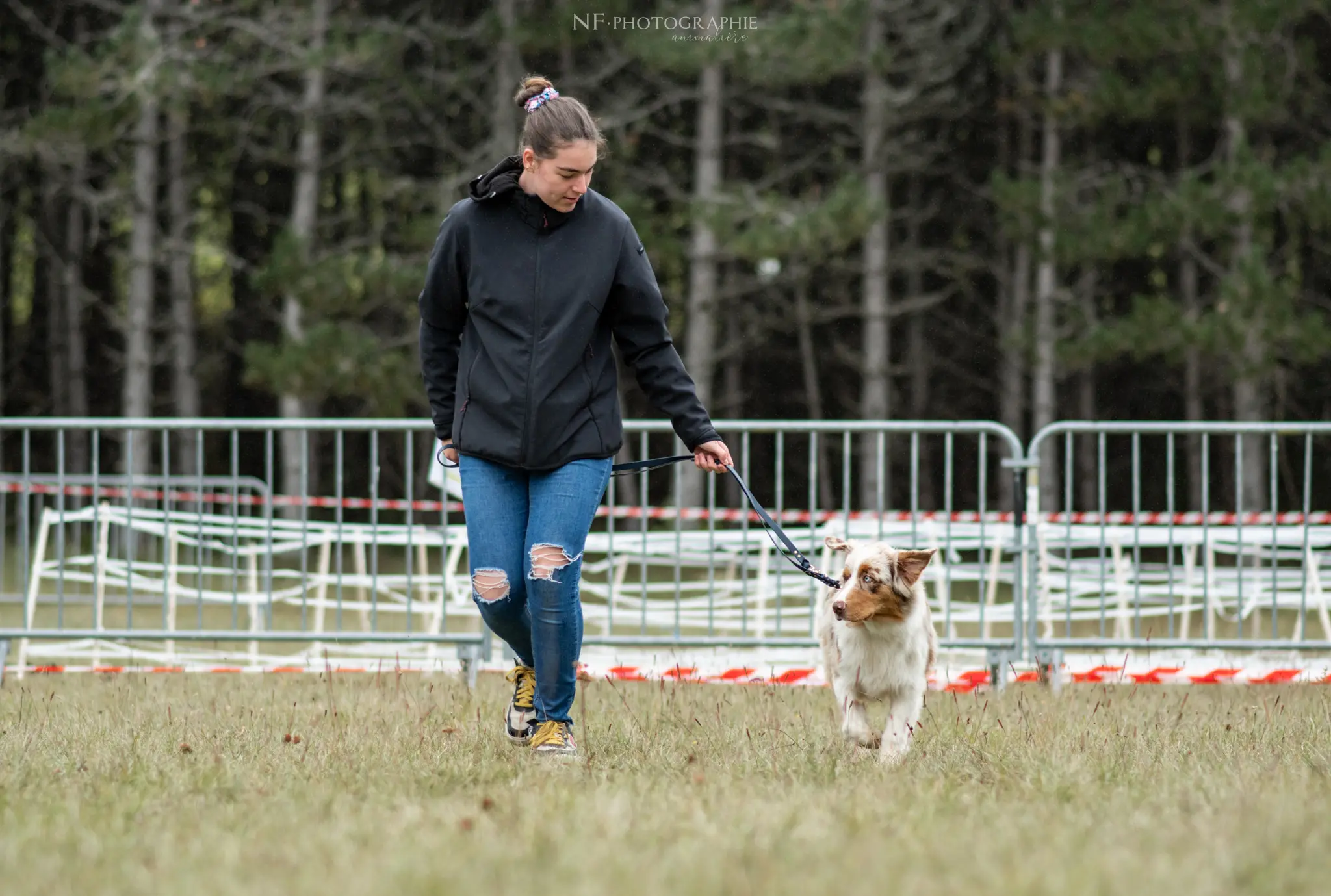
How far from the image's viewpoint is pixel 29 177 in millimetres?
27500

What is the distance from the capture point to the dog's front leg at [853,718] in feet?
18.4

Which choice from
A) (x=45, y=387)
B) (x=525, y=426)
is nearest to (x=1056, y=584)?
(x=525, y=426)

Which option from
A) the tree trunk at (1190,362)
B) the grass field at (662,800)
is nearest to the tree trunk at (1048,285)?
the tree trunk at (1190,362)

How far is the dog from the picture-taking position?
17.9 ft

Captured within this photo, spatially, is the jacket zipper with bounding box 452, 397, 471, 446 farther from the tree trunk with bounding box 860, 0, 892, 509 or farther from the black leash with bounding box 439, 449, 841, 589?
the tree trunk with bounding box 860, 0, 892, 509

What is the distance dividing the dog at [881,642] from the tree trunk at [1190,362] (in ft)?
52.2

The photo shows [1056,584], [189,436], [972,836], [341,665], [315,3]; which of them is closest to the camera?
[972,836]

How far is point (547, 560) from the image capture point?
17.4 ft

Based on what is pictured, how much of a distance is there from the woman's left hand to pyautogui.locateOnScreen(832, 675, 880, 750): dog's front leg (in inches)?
35.3

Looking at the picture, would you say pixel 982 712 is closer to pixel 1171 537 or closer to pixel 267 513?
pixel 1171 537

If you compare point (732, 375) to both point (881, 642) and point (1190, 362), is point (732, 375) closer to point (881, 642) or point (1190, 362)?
point (1190, 362)

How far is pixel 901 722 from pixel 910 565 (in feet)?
1.72

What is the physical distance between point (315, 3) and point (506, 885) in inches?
748

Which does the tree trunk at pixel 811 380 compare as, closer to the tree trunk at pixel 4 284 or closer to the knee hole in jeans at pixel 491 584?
the tree trunk at pixel 4 284
